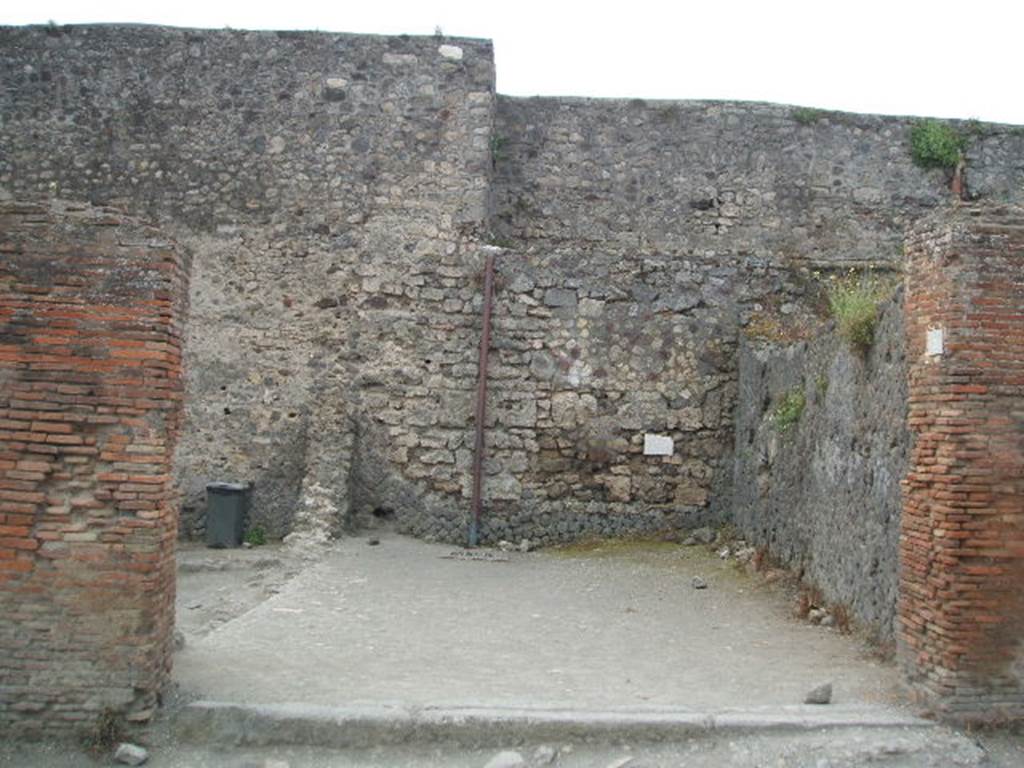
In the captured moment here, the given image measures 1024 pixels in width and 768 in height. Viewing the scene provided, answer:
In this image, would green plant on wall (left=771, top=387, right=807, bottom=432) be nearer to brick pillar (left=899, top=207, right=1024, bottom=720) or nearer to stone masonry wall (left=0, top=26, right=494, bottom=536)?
brick pillar (left=899, top=207, right=1024, bottom=720)

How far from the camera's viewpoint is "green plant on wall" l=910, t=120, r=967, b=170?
15.0m

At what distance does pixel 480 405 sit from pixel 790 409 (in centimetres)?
377

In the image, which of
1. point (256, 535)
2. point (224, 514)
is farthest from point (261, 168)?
point (256, 535)

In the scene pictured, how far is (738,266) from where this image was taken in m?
12.5

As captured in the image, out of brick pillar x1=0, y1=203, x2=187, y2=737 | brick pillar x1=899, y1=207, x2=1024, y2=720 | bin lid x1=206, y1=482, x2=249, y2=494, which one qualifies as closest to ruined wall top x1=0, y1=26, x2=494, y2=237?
bin lid x1=206, y1=482, x2=249, y2=494

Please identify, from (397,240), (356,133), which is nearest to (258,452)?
(397,240)

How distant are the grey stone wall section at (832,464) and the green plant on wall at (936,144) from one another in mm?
5412

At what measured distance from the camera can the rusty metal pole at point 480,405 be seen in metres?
12.1

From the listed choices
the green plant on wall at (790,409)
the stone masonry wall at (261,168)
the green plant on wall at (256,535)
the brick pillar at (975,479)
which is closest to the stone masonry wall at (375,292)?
the stone masonry wall at (261,168)

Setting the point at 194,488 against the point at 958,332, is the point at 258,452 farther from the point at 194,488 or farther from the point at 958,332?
the point at 958,332

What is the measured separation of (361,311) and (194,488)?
9.77 feet

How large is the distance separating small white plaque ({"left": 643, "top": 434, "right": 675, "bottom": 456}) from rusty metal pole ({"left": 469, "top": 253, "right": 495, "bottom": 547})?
1986 millimetres

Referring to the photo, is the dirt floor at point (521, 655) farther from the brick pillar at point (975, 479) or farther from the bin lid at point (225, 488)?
the bin lid at point (225, 488)

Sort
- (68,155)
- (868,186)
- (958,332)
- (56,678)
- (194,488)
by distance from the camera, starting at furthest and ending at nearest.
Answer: (868,186)
(68,155)
(194,488)
(958,332)
(56,678)
